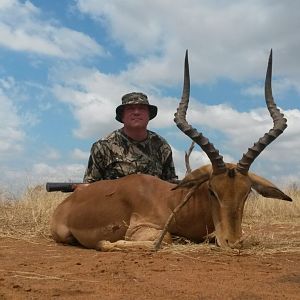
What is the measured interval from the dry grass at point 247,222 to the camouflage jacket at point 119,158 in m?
1.23

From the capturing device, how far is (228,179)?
219 inches

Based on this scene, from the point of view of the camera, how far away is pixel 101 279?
12.9ft

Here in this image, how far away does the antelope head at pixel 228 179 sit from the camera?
535 cm

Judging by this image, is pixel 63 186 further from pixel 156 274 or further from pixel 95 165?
pixel 156 274

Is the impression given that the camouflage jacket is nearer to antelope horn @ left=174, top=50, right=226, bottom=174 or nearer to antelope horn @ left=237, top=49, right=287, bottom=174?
antelope horn @ left=174, top=50, right=226, bottom=174

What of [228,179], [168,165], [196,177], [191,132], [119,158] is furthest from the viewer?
[168,165]

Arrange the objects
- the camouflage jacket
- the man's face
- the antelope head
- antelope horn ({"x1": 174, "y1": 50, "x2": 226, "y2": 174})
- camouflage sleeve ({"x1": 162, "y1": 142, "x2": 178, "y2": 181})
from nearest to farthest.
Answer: the antelope head < antelope horn ({"x1": 174, "y1": 50, "x2": 226, "y2": 174}) < the camouflage jacket < the man's face < camouflage sleeve ({"x1": 162, "y1": 142, "x2": 178, "y2": 181})

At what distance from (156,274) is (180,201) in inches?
81.9

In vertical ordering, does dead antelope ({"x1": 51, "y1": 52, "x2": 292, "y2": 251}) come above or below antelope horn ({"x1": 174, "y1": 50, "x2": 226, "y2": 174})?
below

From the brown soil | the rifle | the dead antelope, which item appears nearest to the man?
the rifle

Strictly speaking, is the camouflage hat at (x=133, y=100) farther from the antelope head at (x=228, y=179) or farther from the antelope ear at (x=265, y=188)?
the antelope ear at (x=265, y=188)

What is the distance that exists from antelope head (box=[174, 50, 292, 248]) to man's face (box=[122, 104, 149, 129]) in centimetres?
201

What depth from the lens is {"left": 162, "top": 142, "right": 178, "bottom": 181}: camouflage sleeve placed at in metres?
8.47

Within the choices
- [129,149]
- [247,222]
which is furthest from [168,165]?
[247,222]
